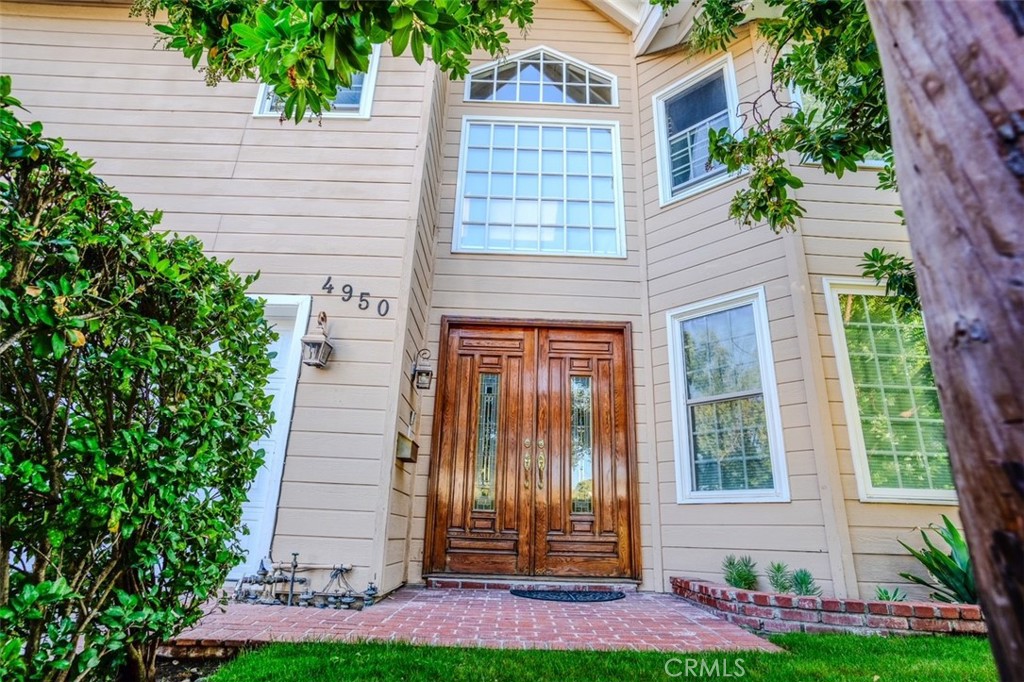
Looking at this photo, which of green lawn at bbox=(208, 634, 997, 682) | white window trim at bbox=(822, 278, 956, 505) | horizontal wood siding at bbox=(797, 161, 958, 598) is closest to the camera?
green lawn at bbox=(208, 634, 997, 682)

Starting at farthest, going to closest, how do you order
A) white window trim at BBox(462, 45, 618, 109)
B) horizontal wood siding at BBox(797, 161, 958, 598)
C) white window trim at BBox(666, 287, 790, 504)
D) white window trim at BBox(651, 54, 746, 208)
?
white window trim at BBox(462, 45, 618, 109) → white window trim at BBox(651, 54, 746, 208) → white window trim at BBox(666, 287, 790, 504) → horizontal wood siding at BBox(797, 161, 958, 598)

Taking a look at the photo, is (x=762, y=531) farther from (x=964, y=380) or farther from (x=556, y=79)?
(x=556, y=79)

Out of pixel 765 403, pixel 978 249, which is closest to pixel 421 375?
pixel 765 403

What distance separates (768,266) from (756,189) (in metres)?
1.26

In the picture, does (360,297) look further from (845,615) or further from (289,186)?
(845,615)

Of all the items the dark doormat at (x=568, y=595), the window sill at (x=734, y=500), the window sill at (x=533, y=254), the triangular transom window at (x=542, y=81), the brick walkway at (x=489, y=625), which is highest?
the triangular transom window at (x=542, y=81)

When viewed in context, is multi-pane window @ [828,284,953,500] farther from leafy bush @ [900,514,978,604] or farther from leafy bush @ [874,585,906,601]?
leafy bush @ [874,585,906,601]

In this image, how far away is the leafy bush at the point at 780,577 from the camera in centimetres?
348

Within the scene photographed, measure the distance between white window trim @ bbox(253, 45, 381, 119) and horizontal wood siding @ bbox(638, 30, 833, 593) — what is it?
9.60 ft

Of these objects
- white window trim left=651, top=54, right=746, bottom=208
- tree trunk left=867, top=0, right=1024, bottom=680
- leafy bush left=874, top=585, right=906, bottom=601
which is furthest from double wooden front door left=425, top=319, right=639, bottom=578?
tree trunk left=867, top=0, right=1024, bottom=680

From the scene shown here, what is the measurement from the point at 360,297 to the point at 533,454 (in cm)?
208

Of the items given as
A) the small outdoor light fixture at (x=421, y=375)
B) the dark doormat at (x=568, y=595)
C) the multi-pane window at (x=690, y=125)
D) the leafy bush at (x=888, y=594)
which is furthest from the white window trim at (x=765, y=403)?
the small outdoor light fixture at (x=421, y=375)

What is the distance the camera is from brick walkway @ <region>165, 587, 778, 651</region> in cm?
236

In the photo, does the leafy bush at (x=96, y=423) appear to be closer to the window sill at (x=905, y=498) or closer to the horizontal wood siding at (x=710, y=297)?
the horizontal wood siding at (x=710, y=297)
